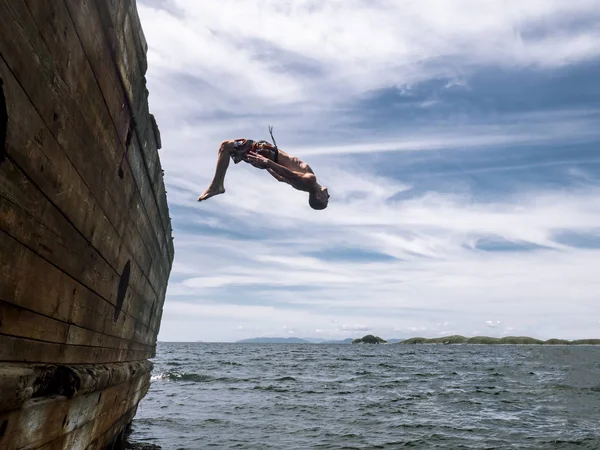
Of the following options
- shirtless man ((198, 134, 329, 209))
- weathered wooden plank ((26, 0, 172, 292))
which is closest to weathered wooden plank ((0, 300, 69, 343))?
weathered wooden plank ((26, 0, 172, 292))

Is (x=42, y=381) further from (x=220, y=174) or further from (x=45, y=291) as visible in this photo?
(x=220, y=174)

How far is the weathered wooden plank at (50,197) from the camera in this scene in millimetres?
2453

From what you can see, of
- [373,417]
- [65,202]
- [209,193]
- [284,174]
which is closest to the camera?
[65,202]

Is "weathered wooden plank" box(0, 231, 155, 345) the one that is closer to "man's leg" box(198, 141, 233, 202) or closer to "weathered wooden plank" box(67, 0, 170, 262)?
"weathered wooden plank" box(67, 0, 170, 262)

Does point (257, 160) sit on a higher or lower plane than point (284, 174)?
higher

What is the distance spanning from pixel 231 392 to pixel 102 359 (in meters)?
20.3

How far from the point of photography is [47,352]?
10.8 ft

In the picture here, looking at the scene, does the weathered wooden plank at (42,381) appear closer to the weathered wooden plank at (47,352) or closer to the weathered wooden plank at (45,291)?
the weathered wooden plank at (47,352)

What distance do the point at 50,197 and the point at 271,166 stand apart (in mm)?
2466

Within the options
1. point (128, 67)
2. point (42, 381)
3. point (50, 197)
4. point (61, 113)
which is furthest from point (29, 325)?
point (128, 67)

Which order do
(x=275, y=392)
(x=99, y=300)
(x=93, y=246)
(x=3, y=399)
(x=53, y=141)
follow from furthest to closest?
(x=275, y=392)
(x=99, y=300)
(x=93, y=246)
(x=53, y=141)
(x=3, y=399)

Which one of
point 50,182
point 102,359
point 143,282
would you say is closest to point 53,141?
point 50,182

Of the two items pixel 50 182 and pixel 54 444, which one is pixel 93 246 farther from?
pixel 54 444

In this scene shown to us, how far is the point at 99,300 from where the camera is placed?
463 centimetres
